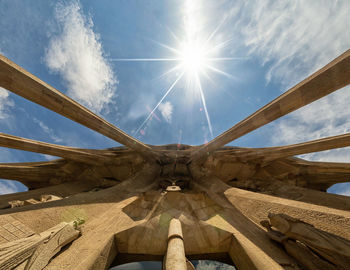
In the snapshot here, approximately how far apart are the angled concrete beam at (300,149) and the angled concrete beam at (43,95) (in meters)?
7.66

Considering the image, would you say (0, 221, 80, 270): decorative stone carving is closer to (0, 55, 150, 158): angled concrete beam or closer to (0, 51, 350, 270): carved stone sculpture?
(0, 51, 350, 270): carved stone sculpture

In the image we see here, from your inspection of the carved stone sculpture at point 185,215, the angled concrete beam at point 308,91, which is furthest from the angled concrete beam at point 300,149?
the angled concrete beam at point 308,91

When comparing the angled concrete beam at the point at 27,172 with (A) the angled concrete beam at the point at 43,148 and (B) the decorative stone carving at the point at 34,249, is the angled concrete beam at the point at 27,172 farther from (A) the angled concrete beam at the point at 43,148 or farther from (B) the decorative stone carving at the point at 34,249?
(B) the decorative stone carving at the point at 34,249

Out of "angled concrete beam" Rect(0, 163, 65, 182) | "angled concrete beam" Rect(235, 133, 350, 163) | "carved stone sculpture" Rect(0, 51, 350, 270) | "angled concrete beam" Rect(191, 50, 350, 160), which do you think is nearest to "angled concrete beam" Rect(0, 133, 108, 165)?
"carved stone sculpture" Rect(0, 51, 350, 270)

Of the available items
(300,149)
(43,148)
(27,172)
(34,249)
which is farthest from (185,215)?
(27,172)

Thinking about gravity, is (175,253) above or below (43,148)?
below

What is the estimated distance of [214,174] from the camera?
8320 mm

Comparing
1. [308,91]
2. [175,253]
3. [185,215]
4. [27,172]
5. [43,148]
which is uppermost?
[308,91]

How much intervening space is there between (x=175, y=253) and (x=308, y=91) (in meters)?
4.89

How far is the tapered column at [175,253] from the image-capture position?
7.07 ft

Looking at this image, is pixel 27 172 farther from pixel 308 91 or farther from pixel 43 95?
pixel 308 91

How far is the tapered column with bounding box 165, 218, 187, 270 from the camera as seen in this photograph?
7.07ft

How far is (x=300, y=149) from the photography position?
5.74 metres

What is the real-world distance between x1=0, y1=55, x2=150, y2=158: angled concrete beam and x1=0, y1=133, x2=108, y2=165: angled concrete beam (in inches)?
103
